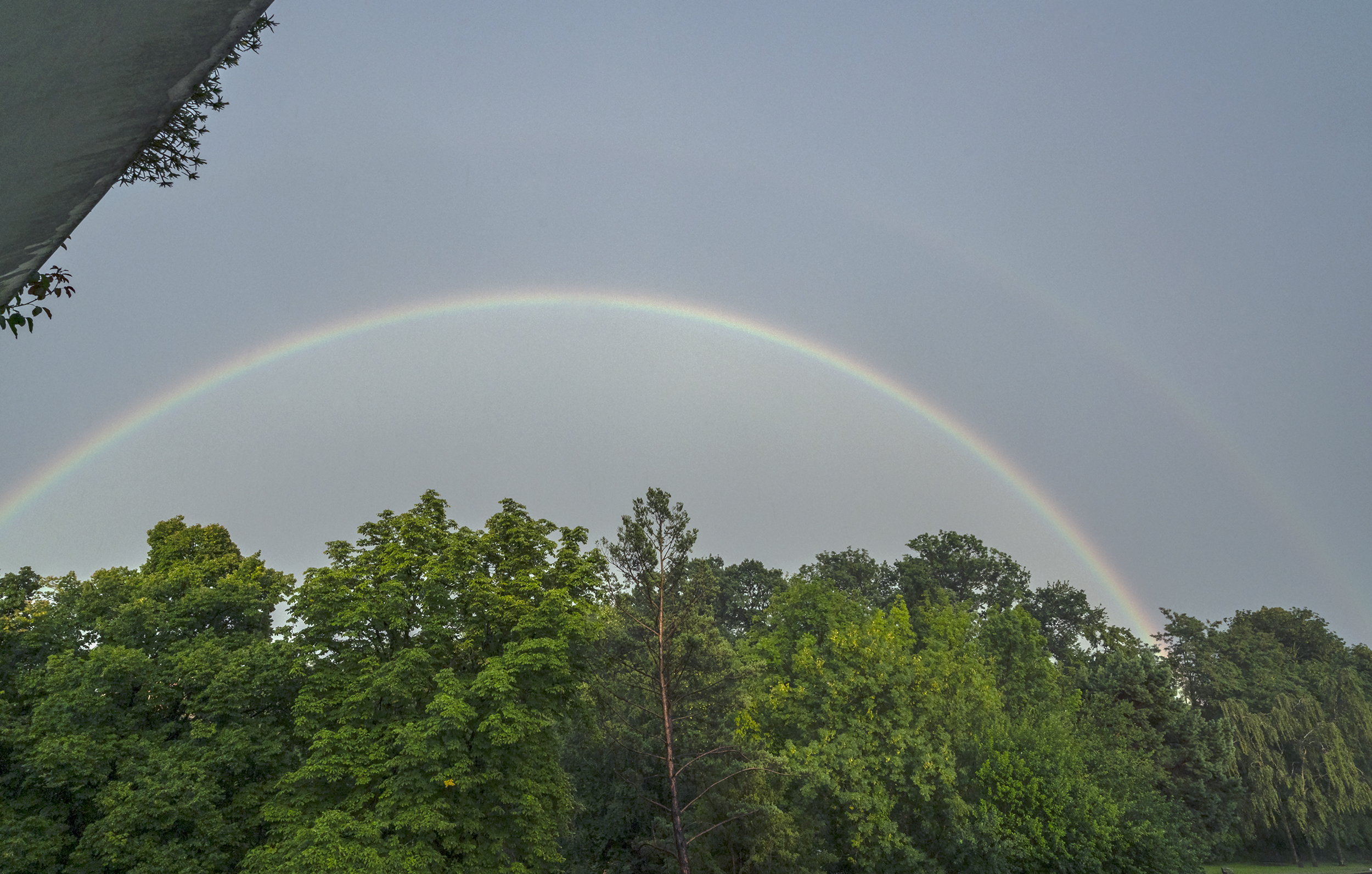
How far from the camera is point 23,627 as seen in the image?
84.0 feet

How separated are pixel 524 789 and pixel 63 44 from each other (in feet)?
78.6

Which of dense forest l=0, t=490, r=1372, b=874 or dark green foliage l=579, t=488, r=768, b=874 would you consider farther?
dark green foliage l=579, t=488, r=768, b=874

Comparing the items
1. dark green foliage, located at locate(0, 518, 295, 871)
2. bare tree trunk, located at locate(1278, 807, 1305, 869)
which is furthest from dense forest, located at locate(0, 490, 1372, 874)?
bare tree trunk, located at locate(1278, 807, 1305, 869)

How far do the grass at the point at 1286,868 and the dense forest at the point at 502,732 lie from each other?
44.9ft

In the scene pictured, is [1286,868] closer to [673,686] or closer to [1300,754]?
[1300,754]

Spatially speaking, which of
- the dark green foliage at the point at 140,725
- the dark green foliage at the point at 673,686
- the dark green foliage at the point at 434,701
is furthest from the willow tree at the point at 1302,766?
the dark green foliage at the point at 140,725

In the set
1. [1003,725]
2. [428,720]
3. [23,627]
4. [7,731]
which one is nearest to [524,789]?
[428,720]

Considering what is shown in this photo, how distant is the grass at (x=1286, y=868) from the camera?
164 feet

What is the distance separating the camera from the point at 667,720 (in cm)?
2617

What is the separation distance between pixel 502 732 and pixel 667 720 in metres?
6.63

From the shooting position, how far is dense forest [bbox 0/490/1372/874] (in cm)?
2181

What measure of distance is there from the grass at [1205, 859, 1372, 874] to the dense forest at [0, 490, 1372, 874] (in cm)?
1369

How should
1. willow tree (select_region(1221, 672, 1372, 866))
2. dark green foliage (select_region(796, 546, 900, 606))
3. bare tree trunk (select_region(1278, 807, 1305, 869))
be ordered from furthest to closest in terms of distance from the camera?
dark green foliage (select_region(796, 546, 900, 606)), bare tree trunk (select_region(1278, 807, 1305, 869)), willow tree (select_region(1221, 672, 1372, 866))

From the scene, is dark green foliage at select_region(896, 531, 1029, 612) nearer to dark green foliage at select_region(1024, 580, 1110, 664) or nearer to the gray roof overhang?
dark green foliage at select_region(1024, 580, 1110, 664)
